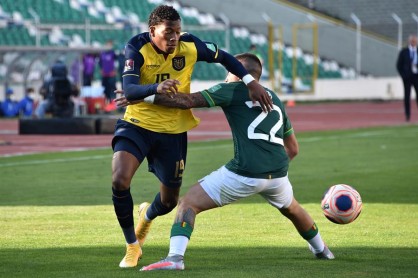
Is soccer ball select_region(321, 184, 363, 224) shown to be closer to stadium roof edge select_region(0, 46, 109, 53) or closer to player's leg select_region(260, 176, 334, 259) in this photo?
player's leg select_region(260, 176, 334, 259)

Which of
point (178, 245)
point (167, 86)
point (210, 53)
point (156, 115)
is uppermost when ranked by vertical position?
point (210, 53)

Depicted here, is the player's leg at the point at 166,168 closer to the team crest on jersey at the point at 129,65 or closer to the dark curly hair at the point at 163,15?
the team crest on jersey at the point at 129,65

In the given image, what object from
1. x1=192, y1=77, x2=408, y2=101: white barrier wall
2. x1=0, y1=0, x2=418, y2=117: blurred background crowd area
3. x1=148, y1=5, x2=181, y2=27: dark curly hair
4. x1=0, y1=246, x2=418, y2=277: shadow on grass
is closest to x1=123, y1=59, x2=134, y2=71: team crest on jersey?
x1=148, y1=5, x2=181, y2=27: dark curly hair

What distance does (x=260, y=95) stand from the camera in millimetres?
7785

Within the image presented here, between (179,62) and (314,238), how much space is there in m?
1.69

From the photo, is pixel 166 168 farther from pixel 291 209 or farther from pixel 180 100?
pixel 291 209

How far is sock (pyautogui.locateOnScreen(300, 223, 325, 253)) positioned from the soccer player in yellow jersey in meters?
0.98

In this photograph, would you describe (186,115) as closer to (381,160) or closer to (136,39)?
(136,39)

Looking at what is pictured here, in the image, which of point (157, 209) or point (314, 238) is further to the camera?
point (157, 209)

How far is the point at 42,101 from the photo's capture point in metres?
28.8

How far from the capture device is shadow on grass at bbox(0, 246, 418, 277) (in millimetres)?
7496

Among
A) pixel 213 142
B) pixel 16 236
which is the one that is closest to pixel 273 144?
pixel 16 236

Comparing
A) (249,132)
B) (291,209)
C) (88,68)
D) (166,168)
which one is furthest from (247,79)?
(88,68)

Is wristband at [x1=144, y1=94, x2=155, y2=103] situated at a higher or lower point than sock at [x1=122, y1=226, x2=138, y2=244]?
higher
